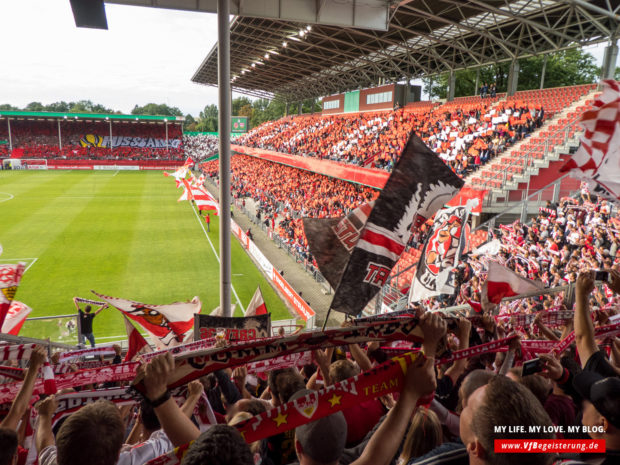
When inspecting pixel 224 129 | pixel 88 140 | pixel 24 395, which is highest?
pixel 88 140

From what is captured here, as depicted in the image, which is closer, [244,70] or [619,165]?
[619,165]

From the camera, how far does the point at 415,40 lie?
2473 centimetres

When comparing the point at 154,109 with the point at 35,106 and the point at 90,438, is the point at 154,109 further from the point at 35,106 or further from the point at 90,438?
the point at 90,438

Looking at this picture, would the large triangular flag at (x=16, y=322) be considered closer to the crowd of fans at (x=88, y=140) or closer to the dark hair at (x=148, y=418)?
the dark hair at (x=148, y=418)

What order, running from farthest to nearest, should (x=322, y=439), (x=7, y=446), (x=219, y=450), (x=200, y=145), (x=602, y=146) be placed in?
1. (x=200, y=145)
2. (x=602, y=146)
3. (x=7, y=446)
4. (x=322, y=439)
5. (x=219, y=450)

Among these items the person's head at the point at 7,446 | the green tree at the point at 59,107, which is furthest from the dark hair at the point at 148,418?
the green tree at the point at 59,107

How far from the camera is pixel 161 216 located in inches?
1225

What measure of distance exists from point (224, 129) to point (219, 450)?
16.4 ft

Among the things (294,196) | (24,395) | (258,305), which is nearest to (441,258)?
(258,305)

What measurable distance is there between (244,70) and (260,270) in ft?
92.3

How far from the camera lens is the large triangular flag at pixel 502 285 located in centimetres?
461

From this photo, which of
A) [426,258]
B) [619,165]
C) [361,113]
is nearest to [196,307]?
[426,258]

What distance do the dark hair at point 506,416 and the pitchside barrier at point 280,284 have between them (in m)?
11.2

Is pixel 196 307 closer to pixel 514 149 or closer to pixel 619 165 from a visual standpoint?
pixel 619 165
